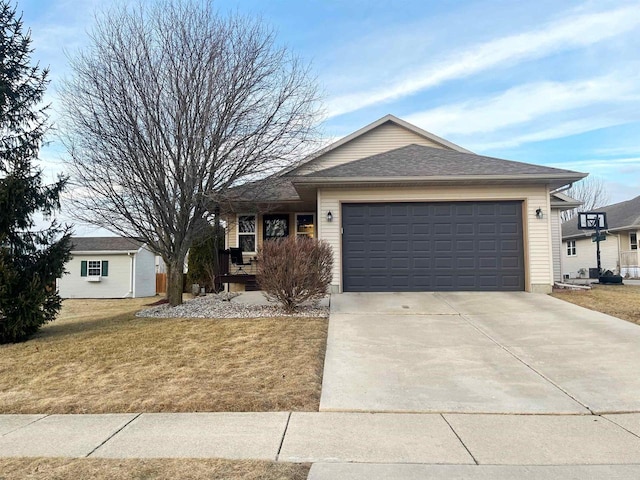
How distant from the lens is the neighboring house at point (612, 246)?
78.7 ft

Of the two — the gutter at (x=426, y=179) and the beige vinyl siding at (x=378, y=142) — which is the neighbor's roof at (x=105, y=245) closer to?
the beige vinyl siding at (x=378, y=142)

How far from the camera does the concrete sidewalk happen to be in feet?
11.5

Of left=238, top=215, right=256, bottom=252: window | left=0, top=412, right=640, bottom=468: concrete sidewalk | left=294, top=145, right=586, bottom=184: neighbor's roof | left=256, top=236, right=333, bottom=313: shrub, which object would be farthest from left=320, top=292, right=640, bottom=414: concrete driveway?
left=238, top=215, right=256, bottom=252: window

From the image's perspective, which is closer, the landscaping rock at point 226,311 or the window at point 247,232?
the landscaping rock at point 226,311

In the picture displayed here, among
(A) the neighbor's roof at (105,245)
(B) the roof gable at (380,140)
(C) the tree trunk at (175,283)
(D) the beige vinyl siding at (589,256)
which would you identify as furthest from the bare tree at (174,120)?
(D) the beige vinyl siding at (589,256)

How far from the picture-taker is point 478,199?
11.7 m

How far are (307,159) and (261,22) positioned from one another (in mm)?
3527

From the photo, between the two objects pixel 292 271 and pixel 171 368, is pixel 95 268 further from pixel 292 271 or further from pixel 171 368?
pixel 171 368

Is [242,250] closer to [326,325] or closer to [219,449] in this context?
[326,325]

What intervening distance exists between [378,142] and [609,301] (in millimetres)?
9819

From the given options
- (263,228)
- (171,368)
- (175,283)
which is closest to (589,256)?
(263,228)

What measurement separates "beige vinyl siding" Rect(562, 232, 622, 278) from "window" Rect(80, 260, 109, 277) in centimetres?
2937

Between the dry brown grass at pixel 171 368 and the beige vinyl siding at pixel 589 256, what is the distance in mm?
24636

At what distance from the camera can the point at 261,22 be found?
35.2 ft
